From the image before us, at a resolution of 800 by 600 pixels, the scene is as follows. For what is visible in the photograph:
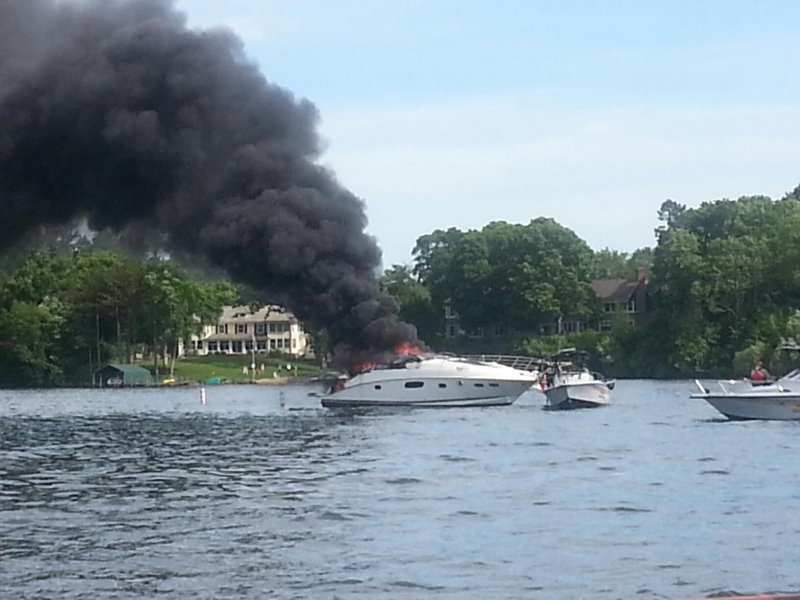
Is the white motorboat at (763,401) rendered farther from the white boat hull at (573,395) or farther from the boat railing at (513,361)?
the boat railing at (513,361)

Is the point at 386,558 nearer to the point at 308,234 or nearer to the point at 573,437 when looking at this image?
the point at 573,437

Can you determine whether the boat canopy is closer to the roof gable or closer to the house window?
the house window

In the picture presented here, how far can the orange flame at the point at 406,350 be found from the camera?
55.0 metres

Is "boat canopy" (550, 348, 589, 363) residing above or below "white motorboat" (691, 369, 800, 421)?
above

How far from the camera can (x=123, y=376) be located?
362 feet

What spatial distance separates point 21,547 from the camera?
18875mm

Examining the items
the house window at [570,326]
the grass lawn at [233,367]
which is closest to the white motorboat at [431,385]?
the grass lawn at [233,367]

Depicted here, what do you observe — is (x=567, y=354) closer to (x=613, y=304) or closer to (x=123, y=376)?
(x=123, y=376)

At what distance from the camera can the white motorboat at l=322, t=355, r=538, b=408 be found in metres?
55.0

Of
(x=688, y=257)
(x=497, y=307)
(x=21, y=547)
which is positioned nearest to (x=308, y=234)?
(x=21, y=547)

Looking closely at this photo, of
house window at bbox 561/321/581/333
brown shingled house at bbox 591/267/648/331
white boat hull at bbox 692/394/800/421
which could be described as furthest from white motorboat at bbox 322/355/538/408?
brown shingled house at bbox 591/267/648/331

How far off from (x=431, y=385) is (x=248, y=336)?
10088 centimetres

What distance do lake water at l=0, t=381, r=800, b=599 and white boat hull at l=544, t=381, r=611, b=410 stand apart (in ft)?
38.9

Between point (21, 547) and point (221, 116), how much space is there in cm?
3402
